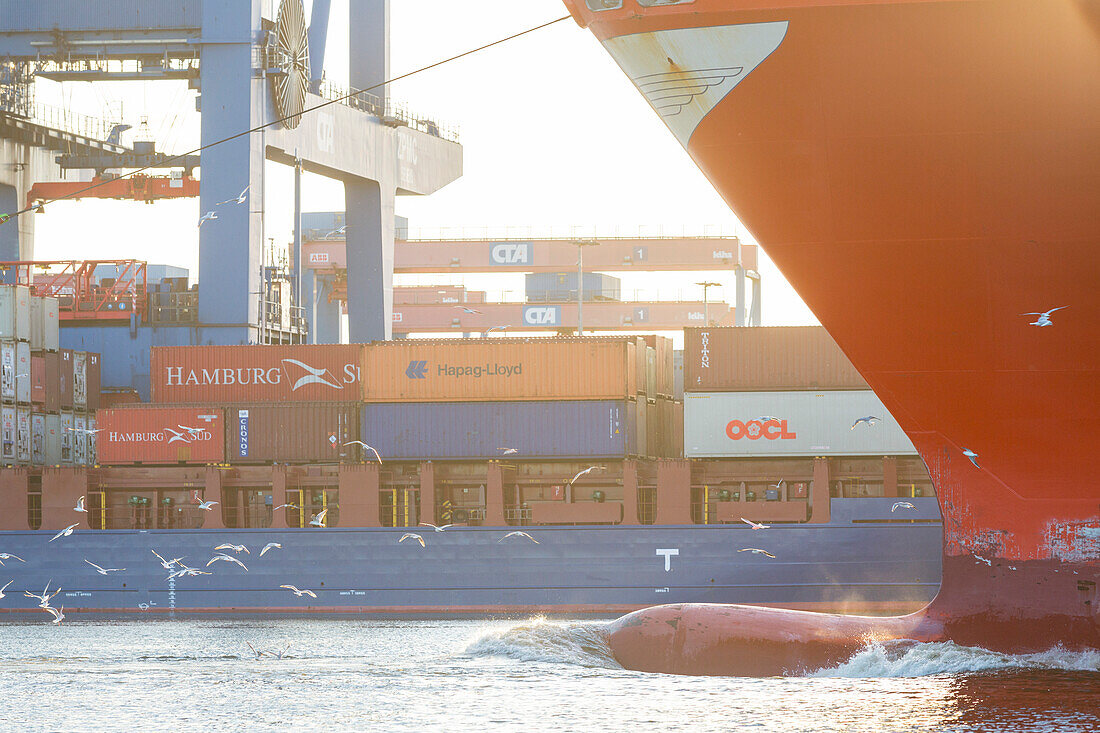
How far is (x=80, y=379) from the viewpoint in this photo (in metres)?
39.0

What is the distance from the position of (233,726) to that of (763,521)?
1906 centimetres

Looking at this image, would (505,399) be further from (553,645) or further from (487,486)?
(553,645)

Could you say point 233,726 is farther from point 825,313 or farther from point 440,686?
point 825,313

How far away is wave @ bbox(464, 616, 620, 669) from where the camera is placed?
70.6 ft

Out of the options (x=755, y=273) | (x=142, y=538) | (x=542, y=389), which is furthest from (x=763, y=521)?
(x=755, y=273)

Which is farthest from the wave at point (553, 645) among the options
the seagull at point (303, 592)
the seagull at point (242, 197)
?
the seagull at point (242, 197)

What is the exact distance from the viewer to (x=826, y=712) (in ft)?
55.7

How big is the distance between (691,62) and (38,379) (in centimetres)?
2654

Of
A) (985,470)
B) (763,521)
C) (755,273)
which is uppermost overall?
(755,273)

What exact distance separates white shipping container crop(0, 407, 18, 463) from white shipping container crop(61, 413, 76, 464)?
2016mm

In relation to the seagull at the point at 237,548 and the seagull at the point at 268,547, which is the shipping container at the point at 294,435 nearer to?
the seagull at the point at 268,547

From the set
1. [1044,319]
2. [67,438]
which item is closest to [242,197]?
[67,438]

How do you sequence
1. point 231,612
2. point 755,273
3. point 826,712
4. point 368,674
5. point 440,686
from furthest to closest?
point 755,273 < point 231,612 < point 368,674 < point 440,686 < point 826,712

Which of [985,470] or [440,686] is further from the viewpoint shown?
[440,686]
